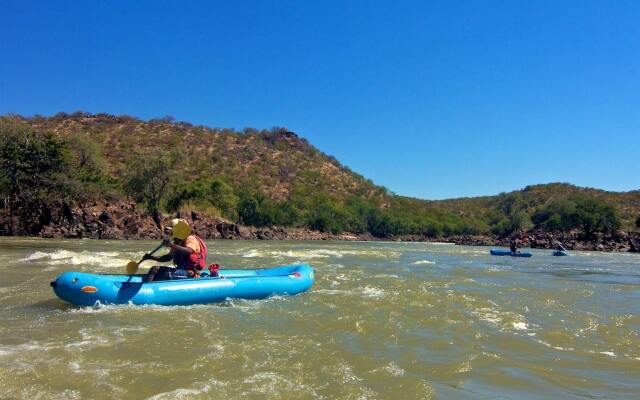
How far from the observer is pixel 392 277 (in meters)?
13.2

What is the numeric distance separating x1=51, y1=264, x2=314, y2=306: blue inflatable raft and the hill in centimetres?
2708

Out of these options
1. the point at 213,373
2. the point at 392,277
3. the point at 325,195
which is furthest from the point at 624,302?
the point at 325,195

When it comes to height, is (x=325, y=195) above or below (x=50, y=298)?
above

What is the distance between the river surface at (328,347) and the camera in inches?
173

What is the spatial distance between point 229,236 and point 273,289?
28.1 meters

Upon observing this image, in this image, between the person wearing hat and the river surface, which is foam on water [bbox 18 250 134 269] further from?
the person wearing hat

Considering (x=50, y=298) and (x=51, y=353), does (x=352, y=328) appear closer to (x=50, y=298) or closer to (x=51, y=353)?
(x=51, y=353)

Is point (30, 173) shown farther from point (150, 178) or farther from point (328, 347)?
point (328, 347)

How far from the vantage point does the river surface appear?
14.4 ft

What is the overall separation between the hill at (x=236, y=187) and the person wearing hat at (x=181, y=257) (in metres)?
26.8

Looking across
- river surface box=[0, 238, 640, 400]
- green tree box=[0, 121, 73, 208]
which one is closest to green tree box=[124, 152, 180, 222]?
green tree box=[0, 121, 73, 208]

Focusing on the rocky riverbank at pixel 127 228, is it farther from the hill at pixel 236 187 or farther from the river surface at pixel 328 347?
the river surface at pixel 328 347

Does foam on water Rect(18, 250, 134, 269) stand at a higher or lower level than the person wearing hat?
lower

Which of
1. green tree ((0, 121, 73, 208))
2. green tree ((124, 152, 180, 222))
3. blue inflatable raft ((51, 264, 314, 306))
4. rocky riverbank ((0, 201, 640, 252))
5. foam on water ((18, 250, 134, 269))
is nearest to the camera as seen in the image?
blue inflatable raft ((51, 264, 314, 306))
